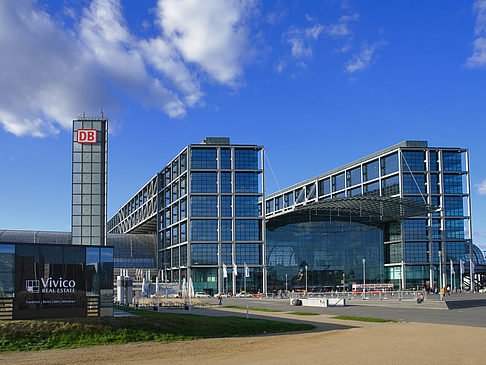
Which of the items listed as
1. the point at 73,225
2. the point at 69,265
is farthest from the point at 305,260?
the point at 69,265

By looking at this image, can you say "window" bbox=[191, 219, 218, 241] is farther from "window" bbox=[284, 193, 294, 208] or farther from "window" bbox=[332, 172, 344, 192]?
"window" bbox=[284, 193, 294, 208]

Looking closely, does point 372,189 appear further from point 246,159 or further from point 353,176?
point 246,159

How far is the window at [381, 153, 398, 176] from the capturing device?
136 metres

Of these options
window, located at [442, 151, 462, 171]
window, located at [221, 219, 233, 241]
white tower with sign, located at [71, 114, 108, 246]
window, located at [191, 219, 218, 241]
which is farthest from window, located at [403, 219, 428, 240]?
white tower with sign, located at [71, 114, 108, 246]

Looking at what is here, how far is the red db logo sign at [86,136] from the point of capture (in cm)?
9638

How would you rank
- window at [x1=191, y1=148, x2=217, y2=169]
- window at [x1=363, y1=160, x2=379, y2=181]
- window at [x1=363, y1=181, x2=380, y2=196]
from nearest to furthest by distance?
window at [x1=191, y1=148, x2=217, y2=169], window at [x1=363, y1=181, x2=380, y2=196], window at [x1=363, y1=160, x2=379, y2=181]

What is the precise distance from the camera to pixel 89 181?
94.4 m

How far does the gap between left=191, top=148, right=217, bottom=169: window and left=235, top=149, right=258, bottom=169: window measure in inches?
218

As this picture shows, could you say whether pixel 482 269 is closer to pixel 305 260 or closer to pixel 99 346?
pixel 305 260

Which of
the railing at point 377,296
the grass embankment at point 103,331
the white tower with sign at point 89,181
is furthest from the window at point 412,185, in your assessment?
the grass embankment at point 103,331

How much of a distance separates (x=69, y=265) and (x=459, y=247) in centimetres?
11842

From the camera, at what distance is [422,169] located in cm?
13338

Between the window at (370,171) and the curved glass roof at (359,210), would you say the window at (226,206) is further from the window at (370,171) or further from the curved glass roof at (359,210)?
the window at (370,171)

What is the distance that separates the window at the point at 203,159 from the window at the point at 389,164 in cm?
4532
